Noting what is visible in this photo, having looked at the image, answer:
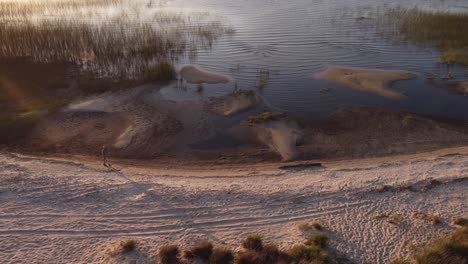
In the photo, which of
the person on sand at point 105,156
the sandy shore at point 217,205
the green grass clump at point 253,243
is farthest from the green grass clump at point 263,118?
the green grass clump at point 253,243

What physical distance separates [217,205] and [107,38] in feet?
50.7

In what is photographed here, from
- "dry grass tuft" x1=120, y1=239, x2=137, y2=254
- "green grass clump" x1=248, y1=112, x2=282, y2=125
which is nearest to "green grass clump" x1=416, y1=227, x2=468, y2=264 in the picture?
"dry grass tuft" x1=120, y1=239, x2=137, y2=254

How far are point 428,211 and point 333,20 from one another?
20.3 m

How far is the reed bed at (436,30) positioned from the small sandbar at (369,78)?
3729 millimetres

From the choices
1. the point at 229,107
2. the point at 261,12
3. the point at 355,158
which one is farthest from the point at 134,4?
the point at 355,158

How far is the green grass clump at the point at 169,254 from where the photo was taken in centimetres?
699

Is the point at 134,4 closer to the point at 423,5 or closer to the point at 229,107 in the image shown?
the point at 229,107

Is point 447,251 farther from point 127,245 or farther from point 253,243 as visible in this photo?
point 127,245

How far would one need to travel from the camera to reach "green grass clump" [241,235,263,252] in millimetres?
7191

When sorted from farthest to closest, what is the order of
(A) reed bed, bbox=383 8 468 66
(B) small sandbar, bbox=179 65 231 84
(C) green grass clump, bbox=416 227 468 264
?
1. (A) reed bed, bbox=383 8 468 66
2. (B) small sandbar, bbox=179 65 231 84
3. (C) green grass clump, bbox=416 227 468 264

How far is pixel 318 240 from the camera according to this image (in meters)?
7.28

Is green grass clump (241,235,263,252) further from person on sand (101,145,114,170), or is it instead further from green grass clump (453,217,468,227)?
person on sand (101,145,114,170)

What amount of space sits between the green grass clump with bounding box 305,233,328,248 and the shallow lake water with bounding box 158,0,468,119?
300 inches

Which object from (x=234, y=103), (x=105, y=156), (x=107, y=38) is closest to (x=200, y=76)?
(x=234, y=103)
